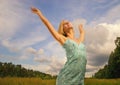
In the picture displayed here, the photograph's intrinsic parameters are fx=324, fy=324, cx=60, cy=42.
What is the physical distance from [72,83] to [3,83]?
8768 mm

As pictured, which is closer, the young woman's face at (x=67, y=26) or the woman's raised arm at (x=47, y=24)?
the woman's raised arm at (x=47, y=24)

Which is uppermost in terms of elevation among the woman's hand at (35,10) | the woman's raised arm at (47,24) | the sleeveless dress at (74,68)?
the woman's hand at (35,10)

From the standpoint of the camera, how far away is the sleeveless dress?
14.4 ft

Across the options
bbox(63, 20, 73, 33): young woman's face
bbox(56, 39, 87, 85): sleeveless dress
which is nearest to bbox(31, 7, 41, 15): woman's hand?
bbox(63, 20, 73, 33): young woman's face

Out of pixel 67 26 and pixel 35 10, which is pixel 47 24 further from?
pixel 67 26

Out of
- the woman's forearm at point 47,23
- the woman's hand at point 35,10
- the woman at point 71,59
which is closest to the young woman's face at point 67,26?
the woman at point 71,59

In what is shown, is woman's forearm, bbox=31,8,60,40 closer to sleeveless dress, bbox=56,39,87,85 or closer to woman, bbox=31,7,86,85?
woman, bbox=31,7,86,85

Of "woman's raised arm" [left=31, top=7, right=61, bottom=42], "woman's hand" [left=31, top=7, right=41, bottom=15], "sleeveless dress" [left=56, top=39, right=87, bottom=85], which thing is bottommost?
"sleeveless dress" [left=56, top=39, right=87, bottom=85]

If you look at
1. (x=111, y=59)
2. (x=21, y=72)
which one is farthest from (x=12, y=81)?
(x=21, y=72)

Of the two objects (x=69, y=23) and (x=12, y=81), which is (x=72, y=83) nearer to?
(x=69, y=23)

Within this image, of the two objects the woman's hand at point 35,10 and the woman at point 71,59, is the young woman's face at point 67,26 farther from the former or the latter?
the woman's hand at point 35,10

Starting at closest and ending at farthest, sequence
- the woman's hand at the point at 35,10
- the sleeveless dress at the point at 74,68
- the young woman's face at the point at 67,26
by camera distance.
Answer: the sleeveless dress at the point at 74,68, the woman's hand at the point at 35,10, the young woman's face at the point at 67,26

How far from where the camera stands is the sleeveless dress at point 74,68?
4.38 meters

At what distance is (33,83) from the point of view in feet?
44.4
